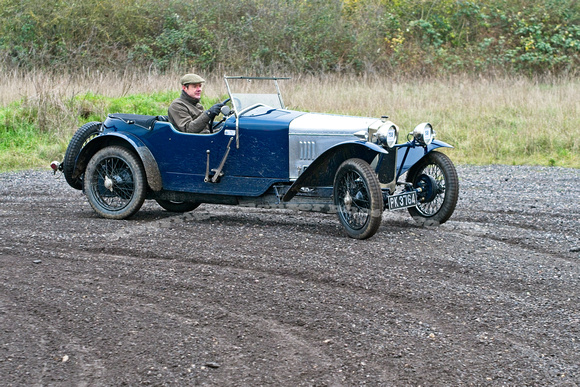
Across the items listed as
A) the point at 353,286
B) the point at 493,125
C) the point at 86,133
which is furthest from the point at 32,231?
the point at 493,125

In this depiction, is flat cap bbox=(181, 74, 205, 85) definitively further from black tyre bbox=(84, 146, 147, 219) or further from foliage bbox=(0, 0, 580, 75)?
foliage bbox=(0, 0, 580, 75)

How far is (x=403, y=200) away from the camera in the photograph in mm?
6449

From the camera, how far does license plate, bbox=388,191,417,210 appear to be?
6.38 meters

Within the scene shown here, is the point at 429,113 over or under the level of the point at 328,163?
over

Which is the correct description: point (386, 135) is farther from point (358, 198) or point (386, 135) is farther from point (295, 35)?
point (295, 35)

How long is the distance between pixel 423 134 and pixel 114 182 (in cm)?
325

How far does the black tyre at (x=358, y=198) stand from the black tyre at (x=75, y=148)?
Answer: 292 cm

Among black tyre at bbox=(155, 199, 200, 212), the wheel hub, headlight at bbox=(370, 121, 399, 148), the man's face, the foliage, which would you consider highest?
the foliage

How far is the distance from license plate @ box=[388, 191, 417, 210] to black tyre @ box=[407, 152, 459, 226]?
346 millimetres

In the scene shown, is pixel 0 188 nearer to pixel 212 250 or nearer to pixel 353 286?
pixel 212 250

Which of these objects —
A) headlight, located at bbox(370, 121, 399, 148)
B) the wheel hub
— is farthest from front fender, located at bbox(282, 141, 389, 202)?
the wheel hub

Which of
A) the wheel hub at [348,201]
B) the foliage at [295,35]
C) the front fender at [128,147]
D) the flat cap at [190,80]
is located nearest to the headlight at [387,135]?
the wheel hub at [348,201]

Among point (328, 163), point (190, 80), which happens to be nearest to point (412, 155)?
point (328, 163)

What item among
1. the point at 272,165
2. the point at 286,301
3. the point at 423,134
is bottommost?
the point at 286,301
